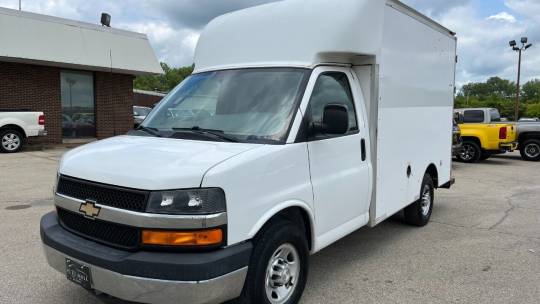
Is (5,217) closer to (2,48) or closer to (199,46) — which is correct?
(199,46)

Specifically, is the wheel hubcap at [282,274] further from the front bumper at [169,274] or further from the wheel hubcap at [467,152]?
the wheel hubcap at [467,152]

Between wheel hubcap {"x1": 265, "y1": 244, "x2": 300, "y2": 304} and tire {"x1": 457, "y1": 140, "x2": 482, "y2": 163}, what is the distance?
13.3 metres

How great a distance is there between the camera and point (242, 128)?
3.80m

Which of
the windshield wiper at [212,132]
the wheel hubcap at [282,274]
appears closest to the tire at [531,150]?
the wheel hubcap at [282,274]

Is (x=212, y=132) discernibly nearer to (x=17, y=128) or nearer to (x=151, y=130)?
(x=151, y=130)

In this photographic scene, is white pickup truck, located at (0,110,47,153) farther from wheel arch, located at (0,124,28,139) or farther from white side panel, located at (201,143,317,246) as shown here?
white side panel, located at (201,143,317,246)

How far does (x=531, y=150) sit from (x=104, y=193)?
17.5m

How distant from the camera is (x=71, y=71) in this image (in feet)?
59.2

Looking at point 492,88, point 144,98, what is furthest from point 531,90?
point 144,98

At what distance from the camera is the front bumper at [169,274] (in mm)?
2834

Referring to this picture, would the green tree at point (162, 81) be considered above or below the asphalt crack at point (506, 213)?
above

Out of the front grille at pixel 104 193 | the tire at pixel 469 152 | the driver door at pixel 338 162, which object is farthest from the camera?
the tire at pixel 469 152

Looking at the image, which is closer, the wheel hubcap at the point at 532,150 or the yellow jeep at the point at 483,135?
the yellow jeep at the point at 483,135

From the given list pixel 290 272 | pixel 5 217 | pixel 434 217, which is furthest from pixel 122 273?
pixel 434 217
